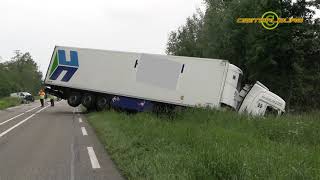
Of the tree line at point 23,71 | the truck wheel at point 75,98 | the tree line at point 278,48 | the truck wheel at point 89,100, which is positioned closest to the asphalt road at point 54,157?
the truck wheel at point 89,100

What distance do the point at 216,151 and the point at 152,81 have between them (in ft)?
51.2

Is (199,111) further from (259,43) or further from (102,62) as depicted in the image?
(259,43)

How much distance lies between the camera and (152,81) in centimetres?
2359

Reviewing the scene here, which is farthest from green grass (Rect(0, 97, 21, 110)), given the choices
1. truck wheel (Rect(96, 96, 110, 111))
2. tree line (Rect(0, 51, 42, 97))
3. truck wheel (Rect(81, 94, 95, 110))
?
tree line (Rect(0, 51, 42, 97))

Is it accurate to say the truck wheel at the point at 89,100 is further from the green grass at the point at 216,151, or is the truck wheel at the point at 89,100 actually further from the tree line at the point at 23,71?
the tree line at the point at 23,71

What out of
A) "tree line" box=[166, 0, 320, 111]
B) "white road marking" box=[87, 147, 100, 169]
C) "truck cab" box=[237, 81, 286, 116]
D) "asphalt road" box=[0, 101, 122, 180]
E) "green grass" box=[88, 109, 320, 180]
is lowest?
"asphalt road" box=[0, 101, 122, 180]

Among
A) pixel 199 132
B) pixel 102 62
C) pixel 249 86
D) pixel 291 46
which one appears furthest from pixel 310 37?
pixel 199 132

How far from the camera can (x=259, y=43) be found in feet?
98.4

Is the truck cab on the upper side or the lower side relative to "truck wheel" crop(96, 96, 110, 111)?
upper

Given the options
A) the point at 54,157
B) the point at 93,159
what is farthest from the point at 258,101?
the point at 54,157

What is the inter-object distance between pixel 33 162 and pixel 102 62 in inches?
626

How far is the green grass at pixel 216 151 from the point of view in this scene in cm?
683

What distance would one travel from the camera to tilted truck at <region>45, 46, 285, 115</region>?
73.3ft

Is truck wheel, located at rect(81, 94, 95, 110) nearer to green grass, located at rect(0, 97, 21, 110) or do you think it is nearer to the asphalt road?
the asphalt road
